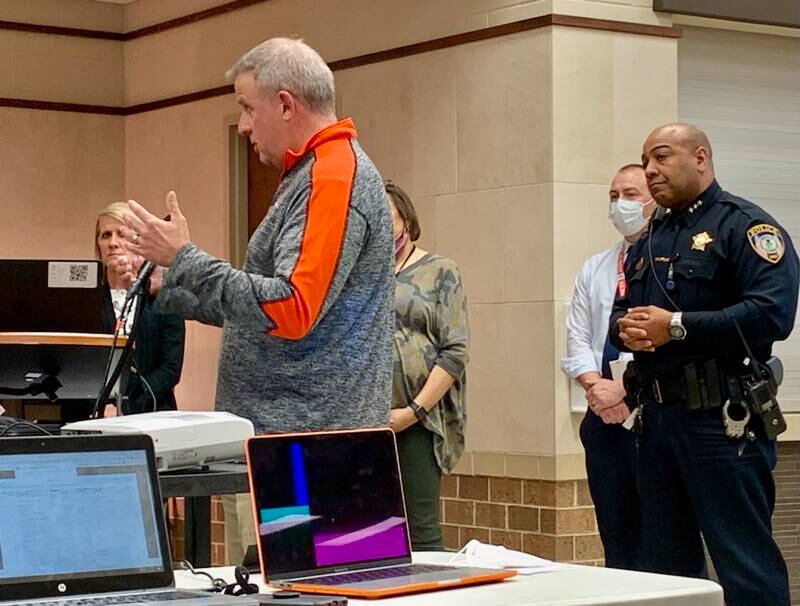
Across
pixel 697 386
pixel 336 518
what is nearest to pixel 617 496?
pixel 697 386

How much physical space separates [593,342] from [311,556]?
3.21 m

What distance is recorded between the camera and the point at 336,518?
8.16 feet

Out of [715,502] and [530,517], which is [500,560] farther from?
[530,517]

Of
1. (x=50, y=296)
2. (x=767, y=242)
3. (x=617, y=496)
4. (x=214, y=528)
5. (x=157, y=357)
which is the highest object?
(x=767, y=242)

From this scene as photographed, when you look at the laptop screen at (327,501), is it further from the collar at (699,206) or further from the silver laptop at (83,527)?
the collar at (699,206)

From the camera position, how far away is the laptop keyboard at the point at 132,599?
85.4 inches

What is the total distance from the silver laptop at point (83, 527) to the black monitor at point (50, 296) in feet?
6.40

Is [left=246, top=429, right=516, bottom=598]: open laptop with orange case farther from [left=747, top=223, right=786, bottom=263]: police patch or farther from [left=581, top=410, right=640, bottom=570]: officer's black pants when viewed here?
[left=581, top=410, right=640, bottom=570]: officer's black pants

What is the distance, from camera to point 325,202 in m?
3.04

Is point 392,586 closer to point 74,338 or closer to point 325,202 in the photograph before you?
point 325,202

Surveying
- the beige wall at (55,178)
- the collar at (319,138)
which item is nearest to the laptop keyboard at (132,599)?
the collar at (319,138)

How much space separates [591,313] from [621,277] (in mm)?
198

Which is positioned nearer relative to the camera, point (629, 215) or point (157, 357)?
point (629, 215)

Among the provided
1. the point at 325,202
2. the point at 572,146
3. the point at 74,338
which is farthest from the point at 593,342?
the point at 325,202
